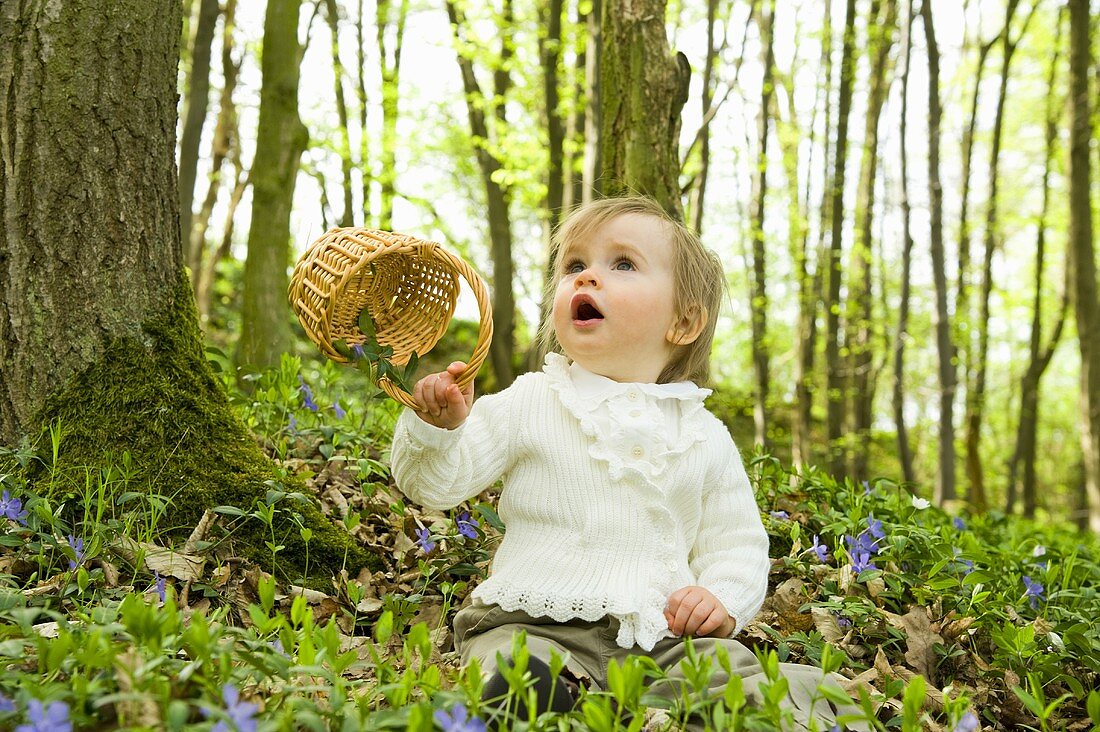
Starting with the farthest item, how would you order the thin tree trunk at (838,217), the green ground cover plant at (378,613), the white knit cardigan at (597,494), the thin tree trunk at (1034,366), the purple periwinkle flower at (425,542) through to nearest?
the thin tree trunk at (1034,366), the thin tree trunk at (838,217), the purple periwinkle flower at (425,542), the white knit cardigan at (597,494), the green ground cover plant at (378,613)

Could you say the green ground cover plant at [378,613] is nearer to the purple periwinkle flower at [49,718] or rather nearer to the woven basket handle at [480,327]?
the purple periwinkle flower at [49,718]

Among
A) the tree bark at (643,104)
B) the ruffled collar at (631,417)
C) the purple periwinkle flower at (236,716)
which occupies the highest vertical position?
the tree bark at (643,104)

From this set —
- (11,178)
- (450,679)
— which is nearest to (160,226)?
(11,178)

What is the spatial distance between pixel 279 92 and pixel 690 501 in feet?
14.9

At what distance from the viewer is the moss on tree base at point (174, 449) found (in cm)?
266

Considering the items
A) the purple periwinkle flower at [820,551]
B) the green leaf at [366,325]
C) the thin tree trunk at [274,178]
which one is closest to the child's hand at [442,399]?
the green leaf at [366,325]

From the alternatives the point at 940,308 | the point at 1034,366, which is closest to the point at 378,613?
the point at 940,308

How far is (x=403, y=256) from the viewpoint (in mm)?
2389

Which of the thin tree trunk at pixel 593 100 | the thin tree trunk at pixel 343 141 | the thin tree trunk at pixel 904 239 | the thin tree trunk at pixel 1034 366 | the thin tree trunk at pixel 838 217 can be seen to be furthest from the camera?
the thin tree trunk at pixel 1034 366

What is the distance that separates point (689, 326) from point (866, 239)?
11.3 metres

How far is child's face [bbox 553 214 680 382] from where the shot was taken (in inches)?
98.0

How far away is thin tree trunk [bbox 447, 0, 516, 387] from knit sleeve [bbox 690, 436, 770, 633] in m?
6.94

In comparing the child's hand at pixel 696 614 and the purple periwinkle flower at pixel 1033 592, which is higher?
the child's hand at pixel 696 614

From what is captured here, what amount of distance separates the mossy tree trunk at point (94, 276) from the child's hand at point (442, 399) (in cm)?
85
